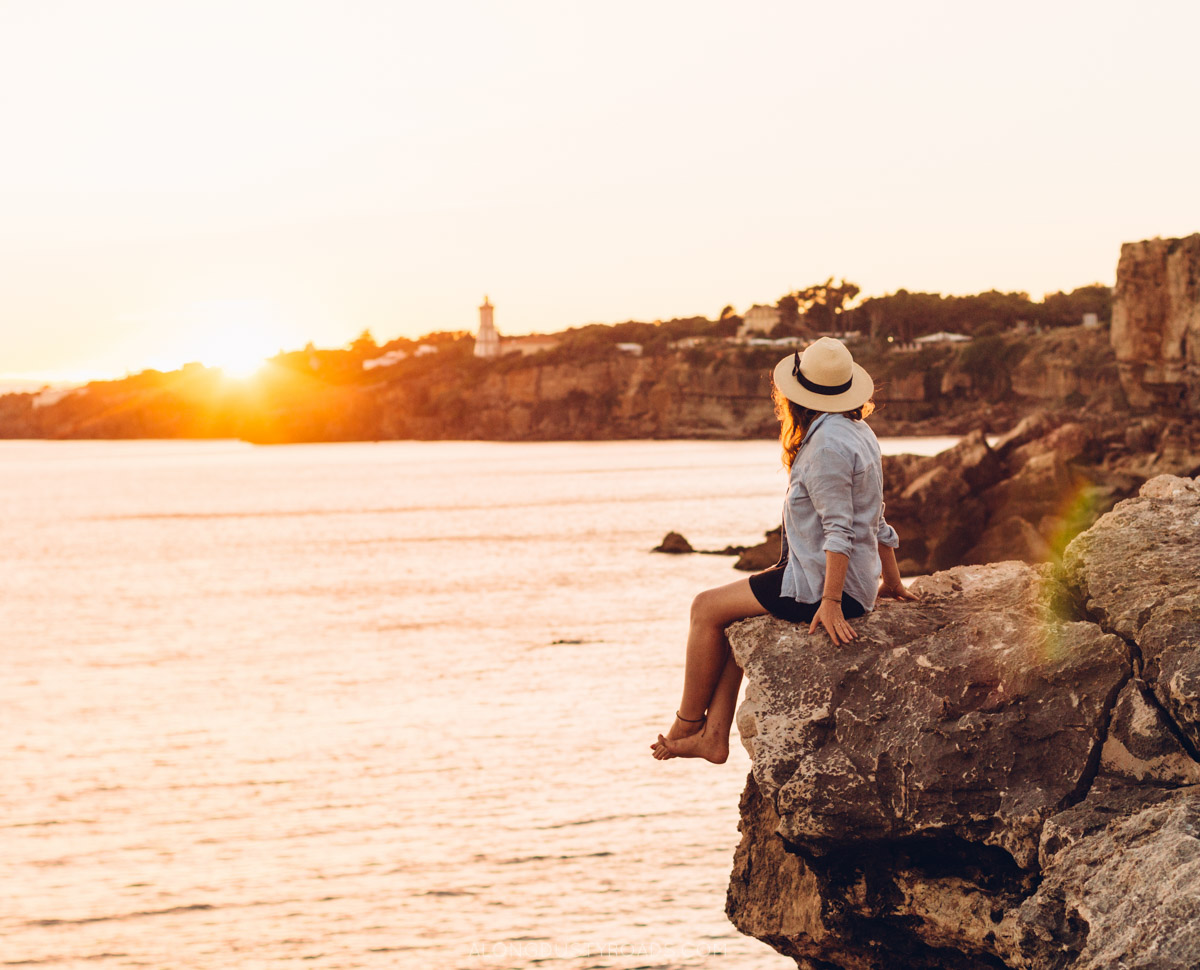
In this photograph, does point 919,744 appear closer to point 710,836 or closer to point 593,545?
point 710,836

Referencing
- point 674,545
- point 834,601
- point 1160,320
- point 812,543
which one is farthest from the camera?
point 1160,320

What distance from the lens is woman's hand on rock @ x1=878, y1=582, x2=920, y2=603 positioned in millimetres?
5418

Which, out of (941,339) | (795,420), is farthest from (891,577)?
(941,339)

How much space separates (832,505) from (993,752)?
1096mm

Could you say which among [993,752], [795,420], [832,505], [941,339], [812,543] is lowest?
[993,752]

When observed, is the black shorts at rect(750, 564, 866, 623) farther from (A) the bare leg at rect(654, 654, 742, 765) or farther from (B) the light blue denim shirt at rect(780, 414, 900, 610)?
(A) the bare leg at rect(654, 654, 742, 765)

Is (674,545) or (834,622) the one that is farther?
(674,545)

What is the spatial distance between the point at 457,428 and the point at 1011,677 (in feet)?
641

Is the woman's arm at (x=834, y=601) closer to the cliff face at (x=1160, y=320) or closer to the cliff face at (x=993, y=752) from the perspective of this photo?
the cliff face at (x=993, y=752)

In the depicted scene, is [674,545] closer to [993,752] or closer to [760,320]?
[993,752]

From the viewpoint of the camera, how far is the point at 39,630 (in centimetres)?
3597

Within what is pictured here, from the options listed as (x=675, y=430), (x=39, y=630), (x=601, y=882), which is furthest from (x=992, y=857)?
(x=675, y=430)

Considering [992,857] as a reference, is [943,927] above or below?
below

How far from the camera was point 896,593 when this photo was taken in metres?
5.44
